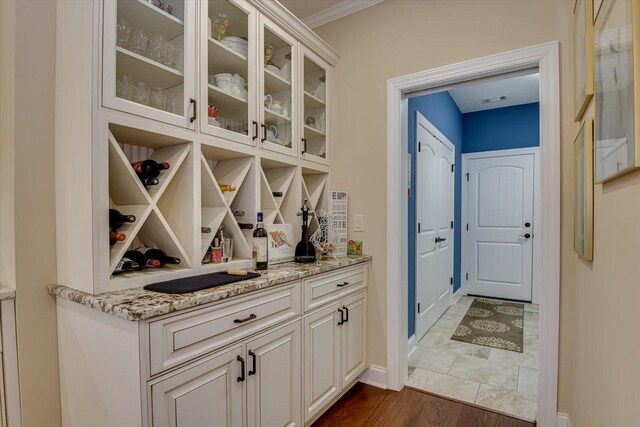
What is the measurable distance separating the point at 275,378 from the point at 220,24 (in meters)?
1.90

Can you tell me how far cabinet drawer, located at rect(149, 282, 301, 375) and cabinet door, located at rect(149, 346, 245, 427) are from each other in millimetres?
55

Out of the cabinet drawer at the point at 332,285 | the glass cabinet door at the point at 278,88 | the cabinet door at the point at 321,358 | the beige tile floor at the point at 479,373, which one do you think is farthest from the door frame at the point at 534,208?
the glass cabinet door at the point at 278,88

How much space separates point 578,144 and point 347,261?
1.40m

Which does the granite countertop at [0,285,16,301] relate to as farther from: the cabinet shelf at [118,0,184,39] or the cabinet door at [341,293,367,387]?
the cabinet door at [341,293,367,387]

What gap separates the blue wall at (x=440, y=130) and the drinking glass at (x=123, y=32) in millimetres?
2272

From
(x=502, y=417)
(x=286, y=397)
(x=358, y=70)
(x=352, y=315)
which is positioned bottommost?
(x=502, y=417)

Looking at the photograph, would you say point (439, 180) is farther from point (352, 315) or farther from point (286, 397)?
point (286, 397)

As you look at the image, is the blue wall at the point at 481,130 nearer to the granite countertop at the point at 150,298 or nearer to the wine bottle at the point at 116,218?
the granite countertop at the point at 150,298

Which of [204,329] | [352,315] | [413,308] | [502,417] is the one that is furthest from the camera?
[413,308]

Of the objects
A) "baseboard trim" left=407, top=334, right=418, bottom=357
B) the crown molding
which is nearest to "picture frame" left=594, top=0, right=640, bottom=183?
the crown molding

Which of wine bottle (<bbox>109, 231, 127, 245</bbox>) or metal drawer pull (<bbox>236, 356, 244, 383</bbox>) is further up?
wine bottle (<bbox>109, 231, 127, 245</bbox>)

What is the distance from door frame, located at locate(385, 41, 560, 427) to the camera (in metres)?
1.87

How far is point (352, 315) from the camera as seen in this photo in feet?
7.46

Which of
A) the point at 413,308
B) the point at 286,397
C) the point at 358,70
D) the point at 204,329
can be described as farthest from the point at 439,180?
the point at 204,329
